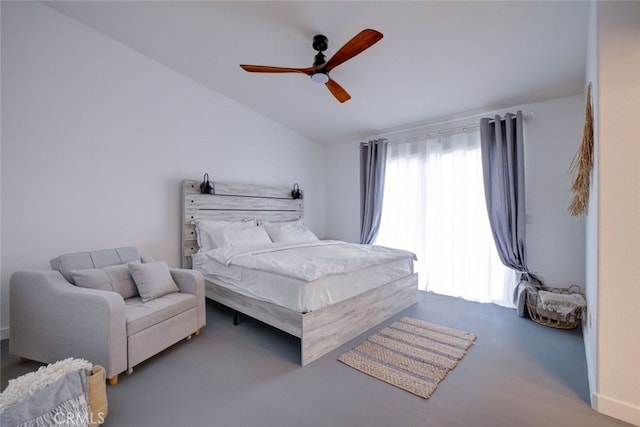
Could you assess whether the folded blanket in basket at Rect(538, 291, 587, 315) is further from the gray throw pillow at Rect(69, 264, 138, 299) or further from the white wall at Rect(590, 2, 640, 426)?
the gray throw pillow at Rect(69, 264, 138, 299)

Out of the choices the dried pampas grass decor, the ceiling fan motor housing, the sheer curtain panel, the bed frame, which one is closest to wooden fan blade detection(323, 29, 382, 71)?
the ceiling fan motor housing

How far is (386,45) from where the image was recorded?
2570 mm

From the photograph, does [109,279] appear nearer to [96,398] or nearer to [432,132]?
[96,398]

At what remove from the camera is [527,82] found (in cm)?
289

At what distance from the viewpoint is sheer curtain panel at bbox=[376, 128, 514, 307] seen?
3586 mm

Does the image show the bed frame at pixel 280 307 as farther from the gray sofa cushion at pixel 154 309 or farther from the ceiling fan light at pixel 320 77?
the ceiling fan light at pixel 320 77

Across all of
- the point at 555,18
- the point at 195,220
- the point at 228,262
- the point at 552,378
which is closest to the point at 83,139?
the point at 195,220

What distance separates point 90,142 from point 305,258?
248 centimetres

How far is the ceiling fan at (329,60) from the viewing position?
184cm

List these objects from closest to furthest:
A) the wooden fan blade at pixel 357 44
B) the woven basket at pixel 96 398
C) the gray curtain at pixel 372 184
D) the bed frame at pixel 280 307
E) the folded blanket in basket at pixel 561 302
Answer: the woven basket at pixel 96 398, the wooden fan blade at pixel 357 44, the bed frame at pixel 280 307, the folded blanket in basket at pixel 561 302, the gray curtain at pixel 372 184

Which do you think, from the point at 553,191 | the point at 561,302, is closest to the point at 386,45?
the point at 553,191

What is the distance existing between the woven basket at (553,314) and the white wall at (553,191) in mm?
99

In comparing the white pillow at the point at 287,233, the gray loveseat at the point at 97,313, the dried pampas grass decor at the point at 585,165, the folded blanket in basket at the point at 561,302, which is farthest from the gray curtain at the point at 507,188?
the gray loveseat at the point at 97,313

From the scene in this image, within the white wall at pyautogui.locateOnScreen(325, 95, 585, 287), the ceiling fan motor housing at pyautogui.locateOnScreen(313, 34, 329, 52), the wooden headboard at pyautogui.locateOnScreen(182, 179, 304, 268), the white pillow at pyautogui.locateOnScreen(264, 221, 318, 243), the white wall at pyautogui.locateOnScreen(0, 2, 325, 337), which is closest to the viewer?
the white wall at pyautogui.locateOnScreen(0, 2, 325, 337)
